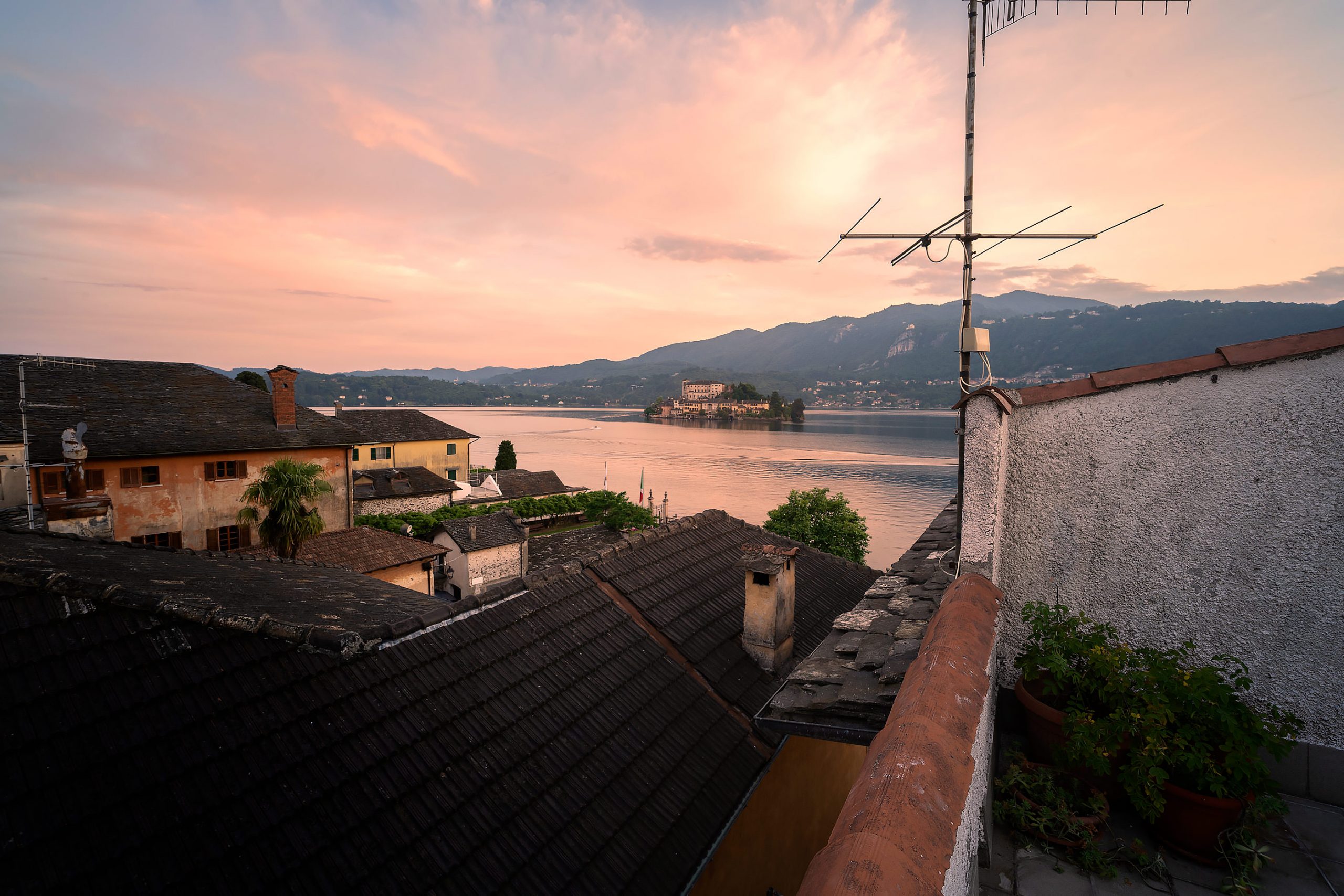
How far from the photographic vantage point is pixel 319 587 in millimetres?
8070

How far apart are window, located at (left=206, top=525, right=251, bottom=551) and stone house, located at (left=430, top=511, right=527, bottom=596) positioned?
669 cm

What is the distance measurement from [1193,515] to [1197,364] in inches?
39.2

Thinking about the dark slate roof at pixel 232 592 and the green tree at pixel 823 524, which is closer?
the dark slate roof at pixel 232 592

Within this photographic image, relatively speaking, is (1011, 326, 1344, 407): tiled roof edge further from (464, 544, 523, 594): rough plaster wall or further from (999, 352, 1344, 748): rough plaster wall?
(464, 544, 523, 594): rough plaster wall

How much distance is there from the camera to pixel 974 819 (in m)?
2.21

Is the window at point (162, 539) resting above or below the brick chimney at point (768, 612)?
below

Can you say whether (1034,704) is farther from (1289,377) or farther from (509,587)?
(509,587)

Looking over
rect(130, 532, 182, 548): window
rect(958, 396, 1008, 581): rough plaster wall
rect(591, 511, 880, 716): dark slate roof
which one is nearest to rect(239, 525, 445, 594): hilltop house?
rect(130, 532, 182, 548): window

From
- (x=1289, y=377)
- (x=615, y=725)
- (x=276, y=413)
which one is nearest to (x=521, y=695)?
(x=615, y=725)

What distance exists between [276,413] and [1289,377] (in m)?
28.6

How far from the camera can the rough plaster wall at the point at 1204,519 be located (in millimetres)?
3400

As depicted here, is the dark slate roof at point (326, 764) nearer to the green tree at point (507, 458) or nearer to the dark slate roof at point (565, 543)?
the dark slate roof at point (565, 543)

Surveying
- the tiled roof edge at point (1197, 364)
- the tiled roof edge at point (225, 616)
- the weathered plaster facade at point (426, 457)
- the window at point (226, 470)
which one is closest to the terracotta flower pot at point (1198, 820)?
the tiled roof edge at point (1197, 364)

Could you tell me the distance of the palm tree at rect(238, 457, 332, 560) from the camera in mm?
20438
